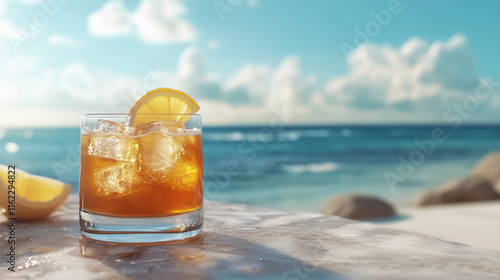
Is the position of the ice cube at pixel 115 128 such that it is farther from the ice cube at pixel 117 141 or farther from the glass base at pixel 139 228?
the glass base at pixel 139 228

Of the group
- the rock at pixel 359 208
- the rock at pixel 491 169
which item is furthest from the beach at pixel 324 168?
the rock at pixel 491 169

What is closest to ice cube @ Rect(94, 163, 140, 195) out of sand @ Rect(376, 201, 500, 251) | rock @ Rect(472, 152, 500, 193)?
sand @ Rect(376, 201, 500, 251)

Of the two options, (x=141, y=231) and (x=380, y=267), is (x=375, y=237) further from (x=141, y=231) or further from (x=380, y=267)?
(x=141, y=231)

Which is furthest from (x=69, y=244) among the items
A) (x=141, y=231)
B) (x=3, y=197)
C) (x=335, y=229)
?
(x=335, y=229)

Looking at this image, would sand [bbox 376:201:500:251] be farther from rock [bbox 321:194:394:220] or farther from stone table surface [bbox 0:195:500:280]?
stone table surface [bbox 0:195:500:280]

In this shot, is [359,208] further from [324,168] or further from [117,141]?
[324,168]
